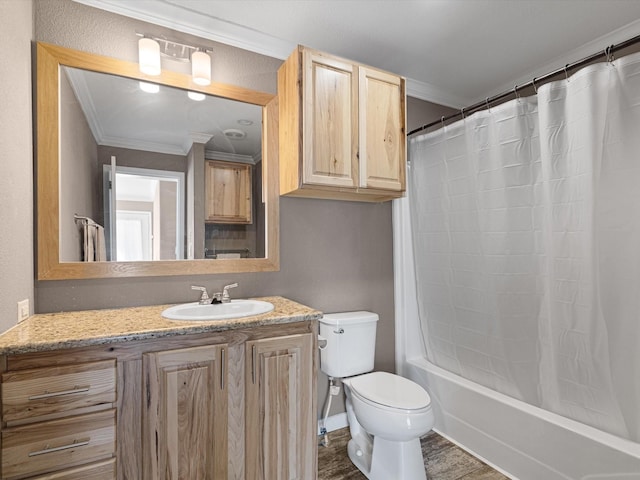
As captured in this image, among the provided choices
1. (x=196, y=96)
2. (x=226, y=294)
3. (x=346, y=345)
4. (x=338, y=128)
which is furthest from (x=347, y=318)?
(x=196, y=96)

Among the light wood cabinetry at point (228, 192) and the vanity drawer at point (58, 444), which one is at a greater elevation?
the light wood cabinetry at point (228, 192)

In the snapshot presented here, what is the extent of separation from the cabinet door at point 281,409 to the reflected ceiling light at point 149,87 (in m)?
1.42

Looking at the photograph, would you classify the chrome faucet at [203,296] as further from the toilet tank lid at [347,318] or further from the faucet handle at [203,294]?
the toilet tank lid at [347,318]

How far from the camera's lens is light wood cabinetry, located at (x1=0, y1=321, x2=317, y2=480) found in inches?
44.8

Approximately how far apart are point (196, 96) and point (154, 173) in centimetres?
50

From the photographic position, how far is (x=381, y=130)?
2062 millimetres

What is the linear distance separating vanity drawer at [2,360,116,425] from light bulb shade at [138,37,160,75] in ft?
4.65

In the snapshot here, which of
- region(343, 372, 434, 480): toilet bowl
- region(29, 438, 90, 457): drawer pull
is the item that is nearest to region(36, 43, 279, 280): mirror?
region(29, 438, 90, 457): drawer pull

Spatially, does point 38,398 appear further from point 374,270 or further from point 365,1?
point 365,1

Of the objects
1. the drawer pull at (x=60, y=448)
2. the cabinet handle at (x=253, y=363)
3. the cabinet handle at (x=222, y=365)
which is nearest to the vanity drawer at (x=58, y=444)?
the drawer pull at (x=60, y=448)

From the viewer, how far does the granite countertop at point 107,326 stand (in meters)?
1.15

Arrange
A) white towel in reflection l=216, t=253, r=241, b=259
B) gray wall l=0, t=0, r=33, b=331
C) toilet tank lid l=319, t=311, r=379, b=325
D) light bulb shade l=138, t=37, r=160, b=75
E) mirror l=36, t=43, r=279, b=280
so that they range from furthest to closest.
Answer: toilet tank lid l=319, t=311, r=379, b=325, white towel in reflection l=216, t=253, r=241, b=259, light bulb shade l=138, t=37, r=160, b=75, mirror l=36, t=43, r=279, b=280, gray wall l=0, t=0, r=33, b=331

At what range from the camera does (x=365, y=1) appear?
1.76m

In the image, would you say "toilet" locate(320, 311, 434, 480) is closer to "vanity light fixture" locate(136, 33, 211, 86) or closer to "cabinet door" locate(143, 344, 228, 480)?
"cabinet door" locate(143, 344, 228, 480)
